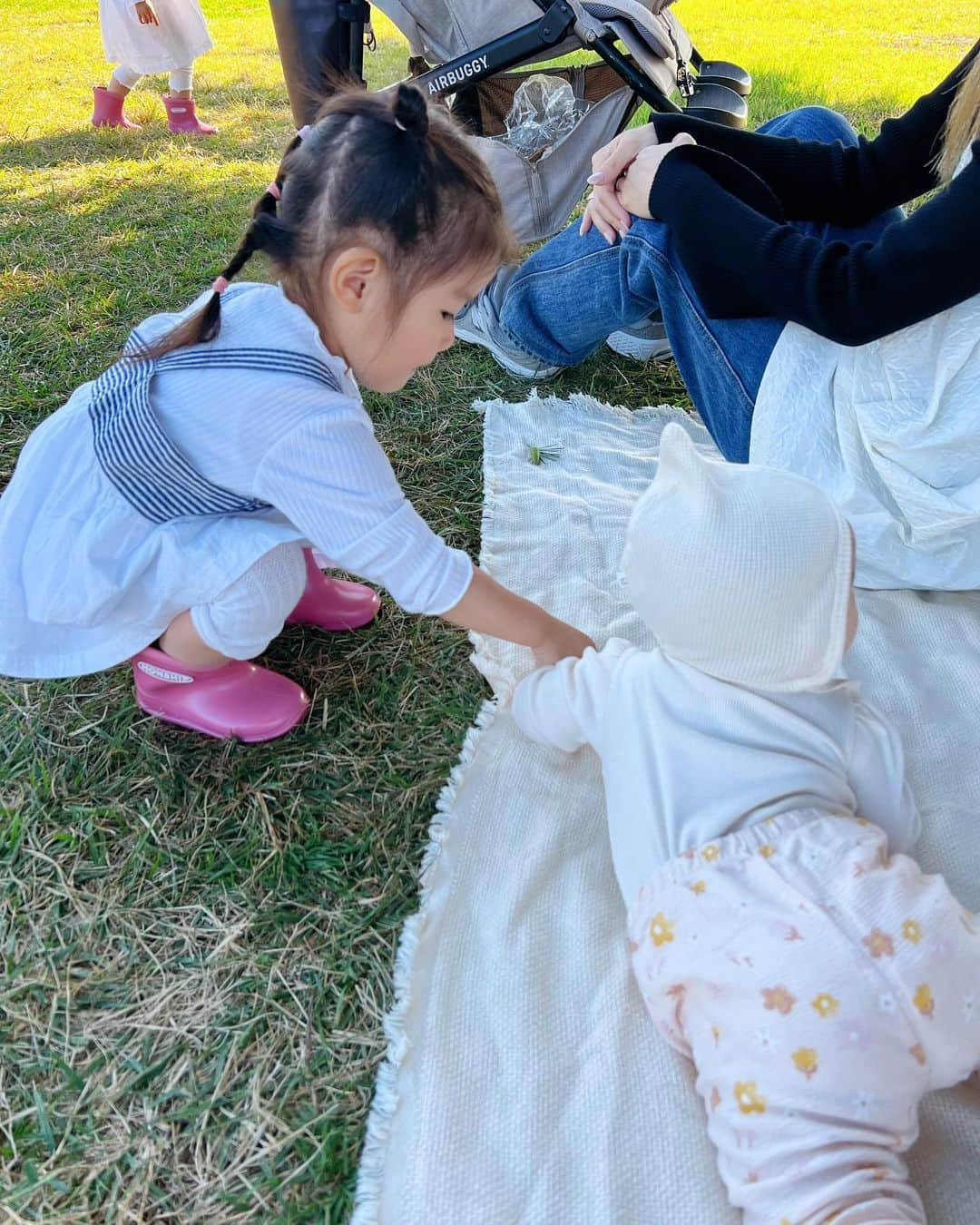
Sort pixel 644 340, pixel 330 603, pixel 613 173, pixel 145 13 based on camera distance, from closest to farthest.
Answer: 1. pixel 330 603
2. pixel 613 173
3. pixel 644 340
4. pixel 145 13

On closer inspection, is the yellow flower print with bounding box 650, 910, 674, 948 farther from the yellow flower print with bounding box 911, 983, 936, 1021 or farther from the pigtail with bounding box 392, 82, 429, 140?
the pigtail with bounding box 392, 82, 429, 140

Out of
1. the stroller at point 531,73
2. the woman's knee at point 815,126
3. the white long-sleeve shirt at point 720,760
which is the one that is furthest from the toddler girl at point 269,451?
the stroller at point 531,73

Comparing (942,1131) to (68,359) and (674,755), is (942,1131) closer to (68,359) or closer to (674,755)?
(674,755)

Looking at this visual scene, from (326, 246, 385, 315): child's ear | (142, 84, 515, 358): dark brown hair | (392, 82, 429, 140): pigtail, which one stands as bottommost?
(326, 246, 385, 315): child's ear

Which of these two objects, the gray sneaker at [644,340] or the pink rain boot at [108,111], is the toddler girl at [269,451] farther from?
the pink rain boot at [108,111]

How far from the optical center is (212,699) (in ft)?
4.59

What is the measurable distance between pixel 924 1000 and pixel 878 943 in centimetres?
6

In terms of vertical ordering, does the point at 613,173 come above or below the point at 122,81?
above

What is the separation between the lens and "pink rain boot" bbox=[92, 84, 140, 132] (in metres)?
3.87

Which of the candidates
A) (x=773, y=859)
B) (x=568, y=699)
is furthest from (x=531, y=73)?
(x=773, y=859)

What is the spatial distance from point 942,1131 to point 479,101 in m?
2.66

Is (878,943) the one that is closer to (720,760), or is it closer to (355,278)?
(720,760)

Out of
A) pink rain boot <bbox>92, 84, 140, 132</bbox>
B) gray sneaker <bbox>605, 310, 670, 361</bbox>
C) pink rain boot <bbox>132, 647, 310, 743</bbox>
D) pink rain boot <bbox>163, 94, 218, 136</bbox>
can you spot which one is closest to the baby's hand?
pink rain boot <bbox>132, 647, 310, 743</bbox>

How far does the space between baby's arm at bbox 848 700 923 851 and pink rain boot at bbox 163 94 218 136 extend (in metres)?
3.85
